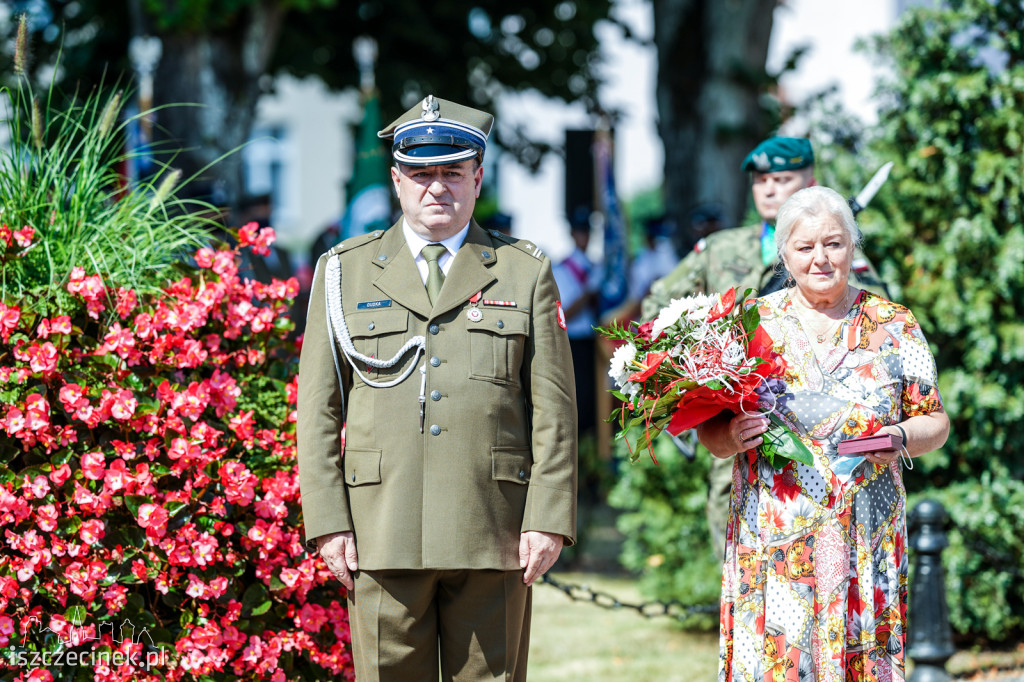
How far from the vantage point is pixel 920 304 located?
19.8 ft

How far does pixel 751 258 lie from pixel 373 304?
1.85 m

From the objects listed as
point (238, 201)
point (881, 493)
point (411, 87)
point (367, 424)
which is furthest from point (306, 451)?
point (411, 87)

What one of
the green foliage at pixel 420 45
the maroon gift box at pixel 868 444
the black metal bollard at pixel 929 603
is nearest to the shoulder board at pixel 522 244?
Result: the maroon gift box at pixel 868 444

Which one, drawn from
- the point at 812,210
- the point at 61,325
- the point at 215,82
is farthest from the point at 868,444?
the point at 215,82

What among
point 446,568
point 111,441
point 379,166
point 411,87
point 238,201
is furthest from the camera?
point 411,87

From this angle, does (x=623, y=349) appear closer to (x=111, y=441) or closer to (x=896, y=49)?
(x=111, y=441)

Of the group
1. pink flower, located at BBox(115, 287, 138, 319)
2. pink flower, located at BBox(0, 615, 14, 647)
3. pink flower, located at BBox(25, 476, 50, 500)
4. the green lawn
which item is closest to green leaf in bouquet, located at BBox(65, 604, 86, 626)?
pink flower, located at BBox(0, 615, 14, 647)

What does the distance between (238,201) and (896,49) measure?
5.90m

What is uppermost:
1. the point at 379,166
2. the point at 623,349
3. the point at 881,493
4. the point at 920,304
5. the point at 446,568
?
the point at 379,166

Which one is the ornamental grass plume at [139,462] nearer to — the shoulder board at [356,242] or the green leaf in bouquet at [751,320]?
the shoulder board at [356,242]

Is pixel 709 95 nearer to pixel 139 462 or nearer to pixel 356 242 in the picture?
pixel 356 242

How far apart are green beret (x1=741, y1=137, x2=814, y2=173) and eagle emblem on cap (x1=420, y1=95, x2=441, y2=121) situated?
1.59 meters

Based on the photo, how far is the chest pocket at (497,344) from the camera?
10.9 feet

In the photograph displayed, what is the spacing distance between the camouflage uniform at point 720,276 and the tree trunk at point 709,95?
18.4ft
